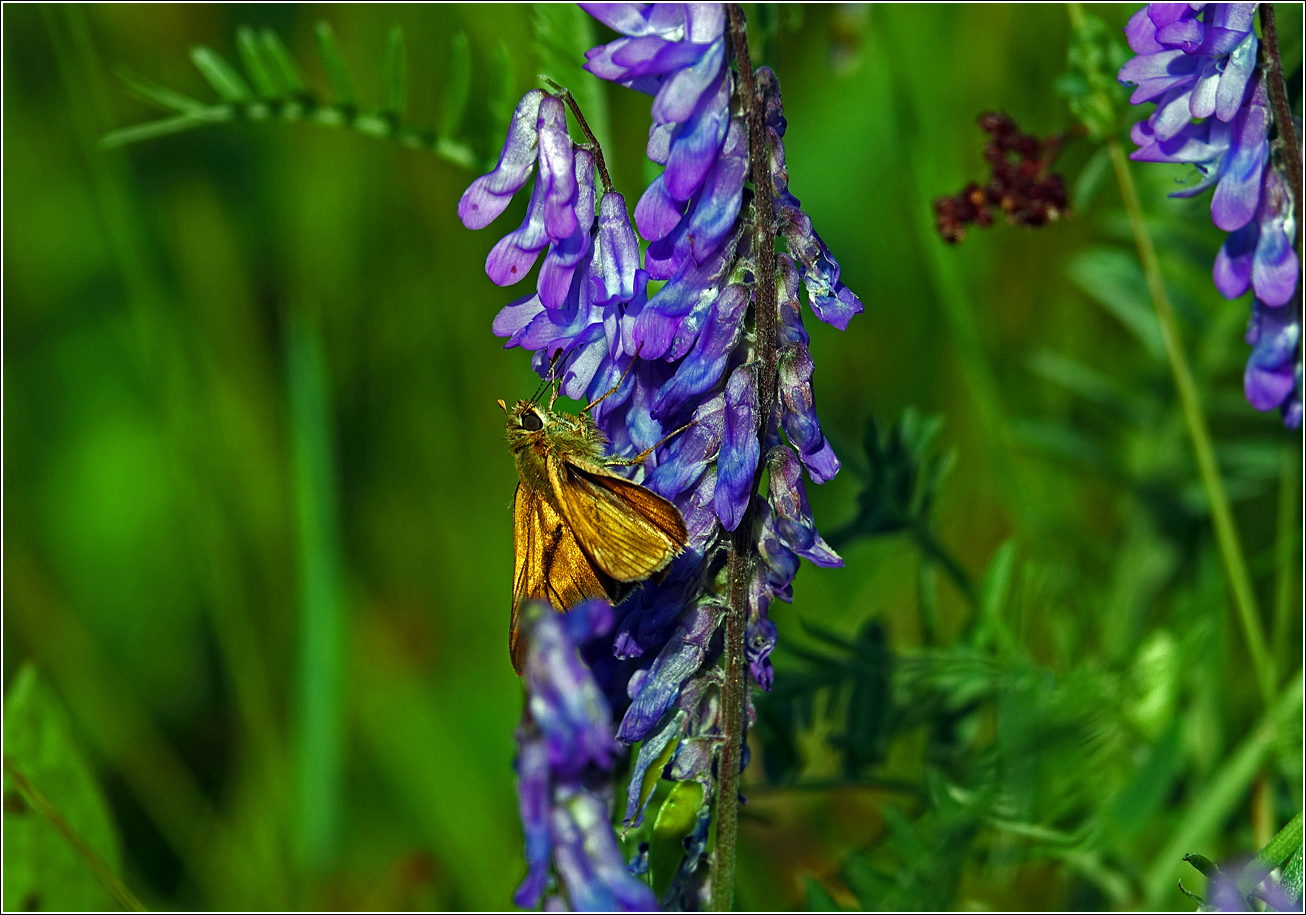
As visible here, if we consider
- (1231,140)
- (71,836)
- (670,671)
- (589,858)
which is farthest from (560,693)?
(71,836)

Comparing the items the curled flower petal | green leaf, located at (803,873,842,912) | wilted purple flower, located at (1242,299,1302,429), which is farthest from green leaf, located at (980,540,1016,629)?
the curled flower petal

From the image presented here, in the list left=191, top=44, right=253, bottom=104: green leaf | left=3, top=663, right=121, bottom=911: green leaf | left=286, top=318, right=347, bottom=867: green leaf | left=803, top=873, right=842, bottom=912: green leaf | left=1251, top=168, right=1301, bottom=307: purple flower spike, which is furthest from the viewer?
left=286, top=318, right=347, bottom=867: green leaf

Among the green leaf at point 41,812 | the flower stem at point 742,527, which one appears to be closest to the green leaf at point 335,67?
the flower stem at point 742,527

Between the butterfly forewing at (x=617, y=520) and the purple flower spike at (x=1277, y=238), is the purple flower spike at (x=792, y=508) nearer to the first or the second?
the butterfly forewing at (x=617, y=520)

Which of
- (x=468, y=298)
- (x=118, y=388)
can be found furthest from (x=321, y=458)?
(x=118, y=388)

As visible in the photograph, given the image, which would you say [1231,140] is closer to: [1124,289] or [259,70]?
[1124,289]

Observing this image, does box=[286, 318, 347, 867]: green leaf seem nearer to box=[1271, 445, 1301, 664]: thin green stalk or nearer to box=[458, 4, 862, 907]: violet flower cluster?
box=[458, 4, 862, 907]: violet flower cluster
